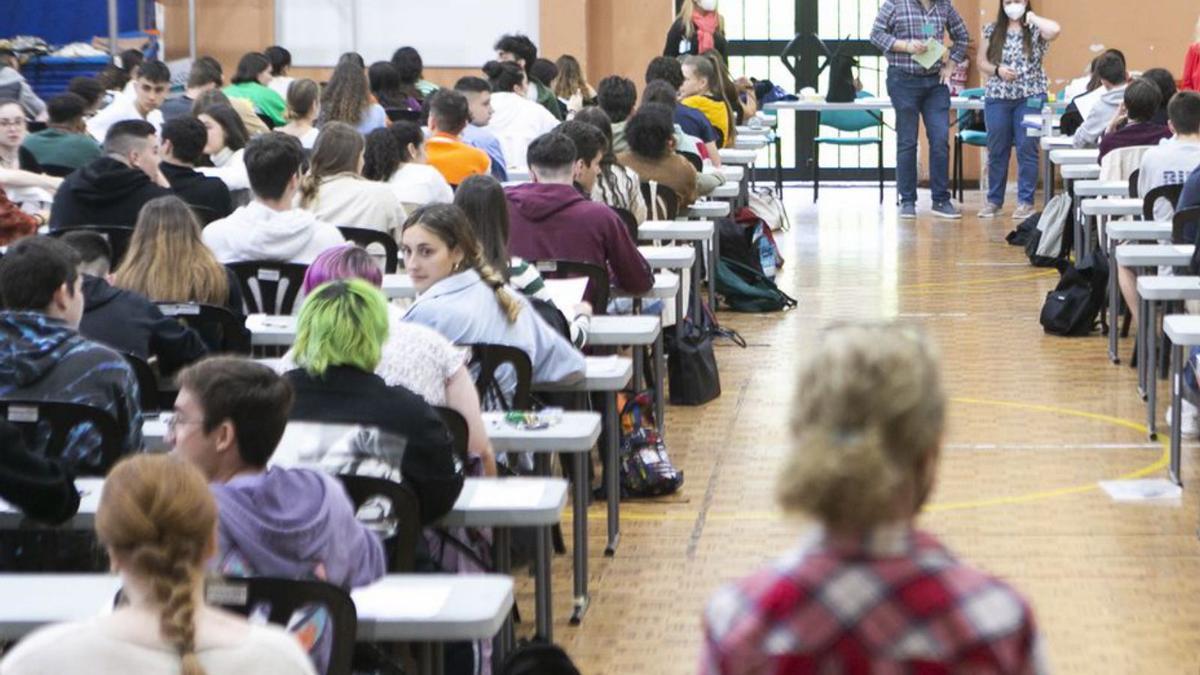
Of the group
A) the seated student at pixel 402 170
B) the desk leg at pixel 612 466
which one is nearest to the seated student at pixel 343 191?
the seated student at pixel 402 170

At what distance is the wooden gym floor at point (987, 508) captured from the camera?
17.7 feet

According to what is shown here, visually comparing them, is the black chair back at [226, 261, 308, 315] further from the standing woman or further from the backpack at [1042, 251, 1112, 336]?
the standing woman

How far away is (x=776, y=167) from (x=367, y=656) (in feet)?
47.3

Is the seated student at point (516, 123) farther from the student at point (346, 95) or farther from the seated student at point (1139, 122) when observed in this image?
the seated student at point (1139, 122)

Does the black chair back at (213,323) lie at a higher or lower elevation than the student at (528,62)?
lower

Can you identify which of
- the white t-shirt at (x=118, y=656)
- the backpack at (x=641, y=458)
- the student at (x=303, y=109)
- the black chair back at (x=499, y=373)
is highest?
the student at (x=303, y=109)

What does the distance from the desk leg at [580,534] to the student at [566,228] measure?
1.83 metres

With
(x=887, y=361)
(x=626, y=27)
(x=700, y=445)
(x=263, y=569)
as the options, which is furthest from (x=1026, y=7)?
Answer: (x=887, y=361)

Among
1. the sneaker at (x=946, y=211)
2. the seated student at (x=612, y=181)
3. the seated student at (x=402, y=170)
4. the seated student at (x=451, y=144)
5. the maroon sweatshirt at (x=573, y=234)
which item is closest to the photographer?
the maroon sweatshirt at (x=573, y=234)

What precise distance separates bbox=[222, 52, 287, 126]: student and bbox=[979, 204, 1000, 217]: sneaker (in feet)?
18.2

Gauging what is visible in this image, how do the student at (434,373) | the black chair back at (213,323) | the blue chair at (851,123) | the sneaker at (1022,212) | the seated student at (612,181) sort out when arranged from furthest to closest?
the blue chair at (851,123) → the sneaker at (1022,212) → the seated student at (612,181) → the black chair back at (213,323) → the student at (434,373)

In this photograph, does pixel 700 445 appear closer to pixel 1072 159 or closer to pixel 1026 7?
pixel 1072 159

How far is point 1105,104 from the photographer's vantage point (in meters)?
12.2

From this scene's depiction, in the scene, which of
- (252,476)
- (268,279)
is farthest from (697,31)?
(252,476)
